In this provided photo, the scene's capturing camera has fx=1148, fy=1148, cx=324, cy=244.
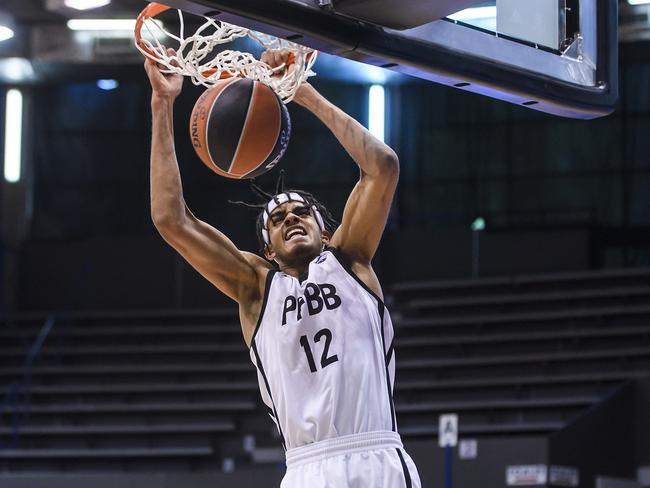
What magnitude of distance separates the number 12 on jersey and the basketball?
2.26ft

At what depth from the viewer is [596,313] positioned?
40.9ft

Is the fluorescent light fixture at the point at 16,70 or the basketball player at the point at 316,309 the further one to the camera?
the fluorescent light fixture at the point at 16,70

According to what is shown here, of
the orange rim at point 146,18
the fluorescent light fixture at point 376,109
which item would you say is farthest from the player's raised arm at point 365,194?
the fluorescent light fixture at point 376,109

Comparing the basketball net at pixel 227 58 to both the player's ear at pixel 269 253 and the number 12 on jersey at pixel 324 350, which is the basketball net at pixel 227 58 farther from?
the number 12 on jersey at pixel 324 350

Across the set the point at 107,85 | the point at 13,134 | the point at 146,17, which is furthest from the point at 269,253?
the point at 13,134

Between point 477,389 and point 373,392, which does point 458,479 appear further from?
point 373,392

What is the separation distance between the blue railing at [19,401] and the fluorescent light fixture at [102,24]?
356 cm

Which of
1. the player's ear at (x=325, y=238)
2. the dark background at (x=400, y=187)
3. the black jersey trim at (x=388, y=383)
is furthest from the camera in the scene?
the dark background at (x=400, y=187)

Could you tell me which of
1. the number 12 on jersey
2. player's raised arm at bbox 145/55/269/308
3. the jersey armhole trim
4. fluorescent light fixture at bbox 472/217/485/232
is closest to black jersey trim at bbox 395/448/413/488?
the number 12 on jersey

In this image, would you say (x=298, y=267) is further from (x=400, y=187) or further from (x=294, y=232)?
(x=400, y=187)

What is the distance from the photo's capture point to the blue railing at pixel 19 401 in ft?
40.9

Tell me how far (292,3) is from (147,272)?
13114 mm

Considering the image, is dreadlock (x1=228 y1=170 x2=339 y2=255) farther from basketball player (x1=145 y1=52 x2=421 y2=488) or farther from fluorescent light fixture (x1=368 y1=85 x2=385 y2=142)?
fluorescent light fixture (x1=368 y1=85 x2=385 y2=142)

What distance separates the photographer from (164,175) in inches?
144
